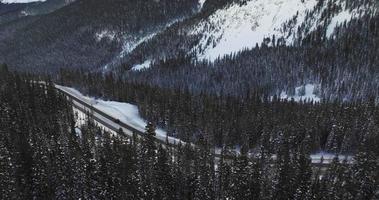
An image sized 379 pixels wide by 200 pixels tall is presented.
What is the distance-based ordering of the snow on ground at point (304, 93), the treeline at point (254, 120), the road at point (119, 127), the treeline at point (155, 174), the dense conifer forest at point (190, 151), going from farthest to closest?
the snow on ground at point (304, 93)
the treeline at point (254, 120)
the road at point (119, 127)
the dense conifer forest at point (190, 151)
the treeline at point (155, 174)

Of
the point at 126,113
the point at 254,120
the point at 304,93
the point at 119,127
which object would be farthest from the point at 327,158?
the point at 304,93

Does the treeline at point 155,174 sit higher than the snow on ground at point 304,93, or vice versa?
the treeline at point 155,174

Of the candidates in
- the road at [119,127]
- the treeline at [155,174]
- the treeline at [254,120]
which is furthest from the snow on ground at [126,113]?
the treeline at [155,174]

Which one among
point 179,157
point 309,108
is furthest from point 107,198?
point 309,108

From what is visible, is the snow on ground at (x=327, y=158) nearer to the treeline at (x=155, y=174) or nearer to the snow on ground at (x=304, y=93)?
the treeline at (x=155, y=174)

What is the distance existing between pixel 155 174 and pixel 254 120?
42858mm

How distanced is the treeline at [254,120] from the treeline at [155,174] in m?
15.6

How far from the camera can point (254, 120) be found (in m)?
112

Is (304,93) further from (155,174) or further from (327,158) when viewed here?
(155,174)

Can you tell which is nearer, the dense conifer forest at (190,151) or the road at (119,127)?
the dense conifer forest at (190,151)

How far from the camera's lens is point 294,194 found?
74562 millimetres

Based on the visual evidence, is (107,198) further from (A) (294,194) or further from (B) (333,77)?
(B) (333,77)

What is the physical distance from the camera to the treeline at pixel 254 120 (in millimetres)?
106125

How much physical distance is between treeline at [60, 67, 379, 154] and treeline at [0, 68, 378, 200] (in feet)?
51.1
